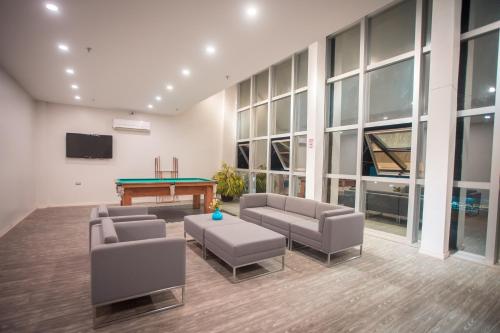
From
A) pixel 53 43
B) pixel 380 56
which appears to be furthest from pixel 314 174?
pixel 53 43

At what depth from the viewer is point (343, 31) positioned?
5.83 metres

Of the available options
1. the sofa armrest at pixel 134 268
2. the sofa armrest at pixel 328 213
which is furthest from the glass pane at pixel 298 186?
the sofa armrest at pixel 134 268

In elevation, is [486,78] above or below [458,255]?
above

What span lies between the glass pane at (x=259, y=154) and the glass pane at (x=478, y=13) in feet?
18.8

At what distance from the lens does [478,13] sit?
397 cm

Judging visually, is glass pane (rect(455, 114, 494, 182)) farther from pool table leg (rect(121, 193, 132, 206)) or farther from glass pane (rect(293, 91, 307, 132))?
pool table leg (rect(121, 193, 132, 206))

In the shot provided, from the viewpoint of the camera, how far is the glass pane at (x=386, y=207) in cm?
536

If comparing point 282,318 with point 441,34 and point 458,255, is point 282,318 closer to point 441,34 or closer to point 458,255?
point 458,255

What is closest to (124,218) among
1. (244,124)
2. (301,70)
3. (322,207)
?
(322,207)

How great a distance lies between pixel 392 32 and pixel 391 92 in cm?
115

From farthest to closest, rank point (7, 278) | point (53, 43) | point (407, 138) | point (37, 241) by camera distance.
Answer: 1. point (407, 138)
2. point (37, 241)
3. point (53, 43)
4. point (7, 278)

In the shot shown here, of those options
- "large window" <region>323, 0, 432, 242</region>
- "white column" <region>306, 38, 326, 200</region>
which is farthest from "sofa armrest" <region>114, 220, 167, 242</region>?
"large window" <region>323, 0, 432, 242</region>

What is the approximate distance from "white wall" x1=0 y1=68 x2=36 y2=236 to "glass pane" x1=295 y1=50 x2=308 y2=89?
654cm

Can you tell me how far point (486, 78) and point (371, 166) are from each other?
2.27m
